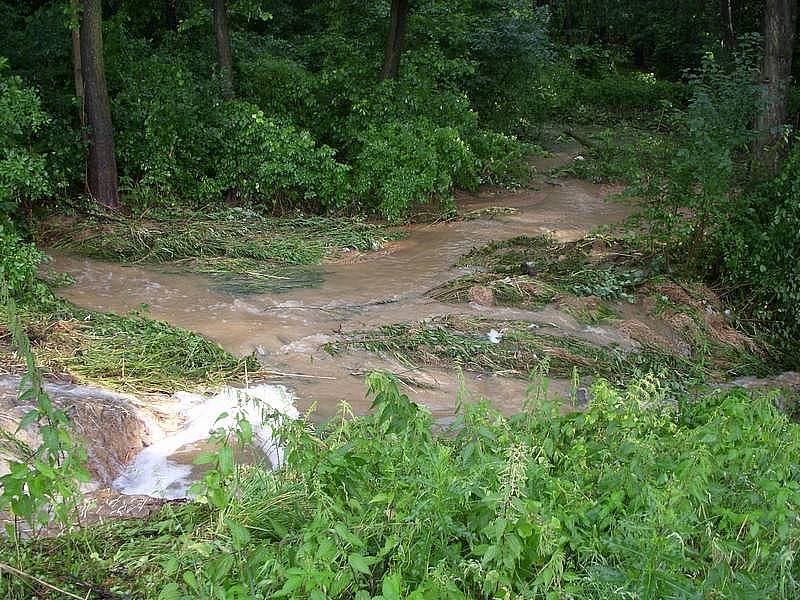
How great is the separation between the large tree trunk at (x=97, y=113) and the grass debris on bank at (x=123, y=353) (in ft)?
14.9

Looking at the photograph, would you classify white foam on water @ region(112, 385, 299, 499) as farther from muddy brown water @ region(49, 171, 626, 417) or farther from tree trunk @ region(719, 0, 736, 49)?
tree trunk @ region(719, 0, 736, 49)

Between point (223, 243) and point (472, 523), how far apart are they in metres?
8.33

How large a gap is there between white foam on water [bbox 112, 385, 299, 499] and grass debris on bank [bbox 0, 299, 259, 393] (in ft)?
1.01

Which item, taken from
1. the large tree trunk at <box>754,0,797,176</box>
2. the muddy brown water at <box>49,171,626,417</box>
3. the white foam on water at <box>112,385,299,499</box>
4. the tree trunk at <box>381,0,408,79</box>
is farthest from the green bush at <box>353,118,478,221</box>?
the white foam on water at <box>112,385,299,499</box>

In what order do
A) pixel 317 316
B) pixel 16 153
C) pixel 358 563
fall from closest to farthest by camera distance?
pixel 358 563, pixel 317 316, pixel 16 153

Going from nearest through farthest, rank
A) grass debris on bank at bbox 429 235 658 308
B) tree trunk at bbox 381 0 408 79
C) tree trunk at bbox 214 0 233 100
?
grass debris on bank at bbox 429 235 658 308
tree trunk at bbox 214 0 233 100
tree trunk at bbox 381 0 408 79

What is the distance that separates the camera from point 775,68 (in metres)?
10.0

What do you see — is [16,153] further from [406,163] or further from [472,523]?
[472,523]

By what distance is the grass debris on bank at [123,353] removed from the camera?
251 inches

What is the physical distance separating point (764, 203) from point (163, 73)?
9085 millimetres

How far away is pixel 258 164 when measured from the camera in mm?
12688

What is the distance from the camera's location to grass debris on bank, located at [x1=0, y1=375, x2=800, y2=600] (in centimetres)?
289

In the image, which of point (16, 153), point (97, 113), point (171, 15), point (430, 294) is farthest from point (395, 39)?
point (16, 153)

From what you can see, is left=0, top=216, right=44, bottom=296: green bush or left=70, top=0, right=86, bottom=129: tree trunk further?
left=70, top=0, right=86, bottom=129: tree trunk
